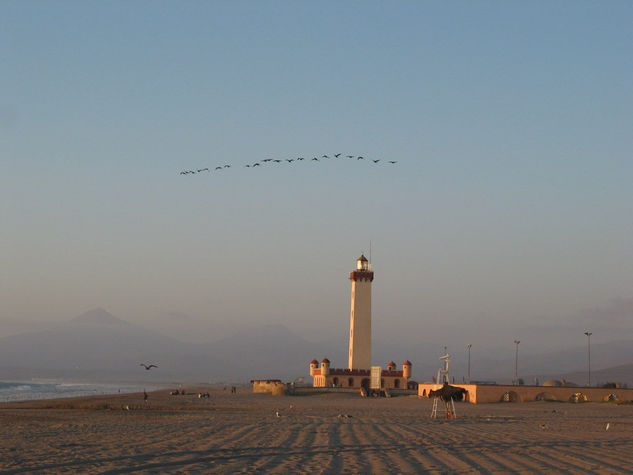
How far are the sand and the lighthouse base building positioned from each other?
36.8m

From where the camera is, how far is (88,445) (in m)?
21.8

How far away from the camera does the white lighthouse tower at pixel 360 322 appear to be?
74.2 meters

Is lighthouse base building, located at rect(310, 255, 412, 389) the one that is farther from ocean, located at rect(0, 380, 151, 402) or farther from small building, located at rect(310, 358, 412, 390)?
ocean, located at rect(0, 380, 151, 402)

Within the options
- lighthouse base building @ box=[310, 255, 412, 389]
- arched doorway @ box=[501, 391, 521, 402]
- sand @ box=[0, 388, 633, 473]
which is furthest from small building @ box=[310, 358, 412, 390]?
sand @ box=[0, 388, 633, 473]

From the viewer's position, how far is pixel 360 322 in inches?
2923

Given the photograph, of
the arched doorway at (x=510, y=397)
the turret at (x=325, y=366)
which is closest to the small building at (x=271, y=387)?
the turret at (x=325, y=366)

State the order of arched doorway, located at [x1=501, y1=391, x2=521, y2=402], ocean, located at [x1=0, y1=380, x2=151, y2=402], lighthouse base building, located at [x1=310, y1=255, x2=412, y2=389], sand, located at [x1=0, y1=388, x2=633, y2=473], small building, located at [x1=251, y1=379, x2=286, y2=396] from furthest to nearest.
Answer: lighthouse base building, located at [x1=310, y1=255, x2=412, y2=389] < ocean, located at [x1=0, y1=380, x2=151, y2=402] < small building, located at [x1=251, y1=379, x2=286, y2=396] < arched doorway, located at [x1=501, y1=391, x2=521, y2=402] < sand, located at [x1=0, y1=388, x2=633, y2=473]

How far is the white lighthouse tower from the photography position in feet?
243

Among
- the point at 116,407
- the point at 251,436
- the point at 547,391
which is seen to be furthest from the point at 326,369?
the point at 251,436

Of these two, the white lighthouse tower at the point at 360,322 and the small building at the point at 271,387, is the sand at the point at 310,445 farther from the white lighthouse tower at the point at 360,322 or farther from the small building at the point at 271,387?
the white lighthouse tower at the point at 360,322

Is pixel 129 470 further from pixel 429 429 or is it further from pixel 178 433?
pixel 429 429

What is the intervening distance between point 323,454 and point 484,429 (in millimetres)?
11498

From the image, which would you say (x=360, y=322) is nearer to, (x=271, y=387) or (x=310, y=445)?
(x=271, y=387)

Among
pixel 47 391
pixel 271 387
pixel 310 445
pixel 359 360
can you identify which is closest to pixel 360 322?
pixel 359 360
